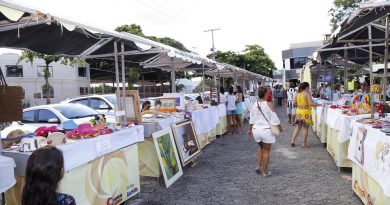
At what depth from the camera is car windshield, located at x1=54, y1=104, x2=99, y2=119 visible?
9837 mm

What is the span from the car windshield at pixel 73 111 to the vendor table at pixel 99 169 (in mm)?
4726

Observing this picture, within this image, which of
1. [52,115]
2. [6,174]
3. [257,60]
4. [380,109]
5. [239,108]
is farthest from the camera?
[257,60]

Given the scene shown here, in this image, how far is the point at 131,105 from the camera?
6312mm

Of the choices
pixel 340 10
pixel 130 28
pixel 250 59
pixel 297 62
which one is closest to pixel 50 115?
pixel 340 10

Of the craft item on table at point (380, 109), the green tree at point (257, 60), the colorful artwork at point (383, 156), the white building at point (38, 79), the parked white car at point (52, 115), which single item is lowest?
the colorful artwork at point (383, 156)

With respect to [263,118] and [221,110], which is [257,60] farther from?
[263,118]

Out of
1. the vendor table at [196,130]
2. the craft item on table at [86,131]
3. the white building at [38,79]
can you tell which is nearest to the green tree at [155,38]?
the white building at [38,79]

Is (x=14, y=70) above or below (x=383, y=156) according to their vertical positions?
above

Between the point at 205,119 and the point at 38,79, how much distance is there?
1056 inches

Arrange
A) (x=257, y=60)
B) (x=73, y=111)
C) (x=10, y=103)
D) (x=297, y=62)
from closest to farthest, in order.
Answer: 1. (x=10, y=103)
2. (x=73, y=111)
3. (x=257, y=60)
4. (x=297, y=62)

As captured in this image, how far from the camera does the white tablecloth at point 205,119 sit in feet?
29.2

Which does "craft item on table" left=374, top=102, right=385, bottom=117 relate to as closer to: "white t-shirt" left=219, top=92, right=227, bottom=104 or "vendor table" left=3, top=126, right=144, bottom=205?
"vendor table" left=3, top=126, right=144, bottom=205

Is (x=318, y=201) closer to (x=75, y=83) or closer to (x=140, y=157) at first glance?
(x=140, y=157)

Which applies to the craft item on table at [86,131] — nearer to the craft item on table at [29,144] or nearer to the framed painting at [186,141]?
the craft item on table at [29,144]
